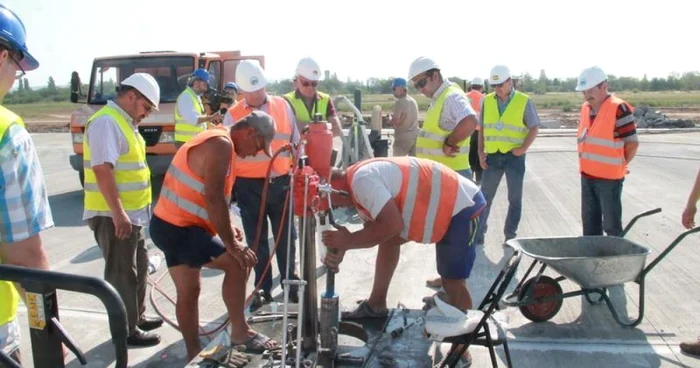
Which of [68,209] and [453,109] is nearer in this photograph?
[453,109]

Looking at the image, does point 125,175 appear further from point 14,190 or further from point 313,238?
point 14,190

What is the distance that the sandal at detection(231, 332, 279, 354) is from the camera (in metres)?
3.81

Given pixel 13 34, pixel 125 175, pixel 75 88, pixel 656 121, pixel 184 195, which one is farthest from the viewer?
pixel 656 121

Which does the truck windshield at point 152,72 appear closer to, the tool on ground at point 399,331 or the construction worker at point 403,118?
the construction worker at point 403,118

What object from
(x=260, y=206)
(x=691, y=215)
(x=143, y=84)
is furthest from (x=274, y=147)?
(x=691, y=215)

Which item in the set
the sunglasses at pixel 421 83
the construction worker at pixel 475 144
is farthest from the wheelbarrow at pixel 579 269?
the construction worker at pixel 475 144

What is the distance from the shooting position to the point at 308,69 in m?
5.59

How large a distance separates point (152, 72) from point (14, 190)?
9.17 meters

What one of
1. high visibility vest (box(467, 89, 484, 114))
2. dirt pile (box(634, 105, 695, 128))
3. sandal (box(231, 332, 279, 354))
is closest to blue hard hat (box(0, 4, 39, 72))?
sandal (box(231, 332, 279, 354))

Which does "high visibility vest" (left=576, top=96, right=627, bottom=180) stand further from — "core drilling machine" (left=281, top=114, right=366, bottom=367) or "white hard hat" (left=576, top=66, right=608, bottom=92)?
"core drilling machine" (left=281, top=114, right=366, bottom=367)

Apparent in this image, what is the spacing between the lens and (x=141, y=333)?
4.53m

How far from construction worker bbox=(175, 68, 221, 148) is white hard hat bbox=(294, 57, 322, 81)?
2.96 metres

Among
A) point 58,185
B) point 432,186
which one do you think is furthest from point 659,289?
point 58,185

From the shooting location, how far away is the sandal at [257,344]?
381cm
